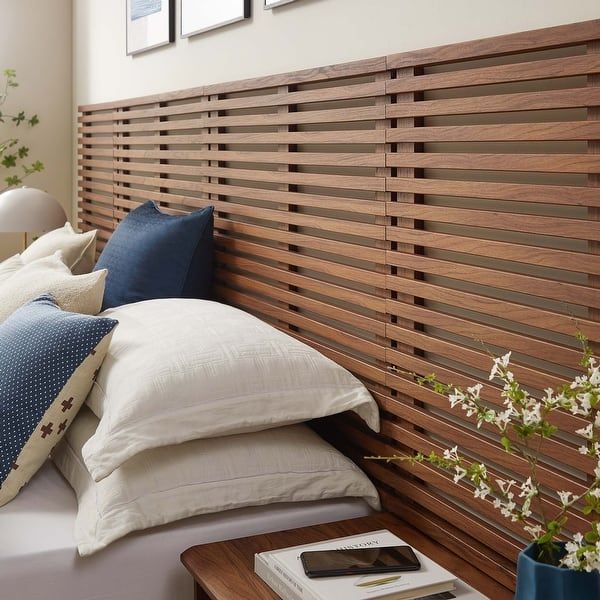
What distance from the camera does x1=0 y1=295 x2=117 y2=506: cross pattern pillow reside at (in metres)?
1.67

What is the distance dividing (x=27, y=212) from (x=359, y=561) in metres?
2.31

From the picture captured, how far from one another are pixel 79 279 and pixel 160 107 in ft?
3.05

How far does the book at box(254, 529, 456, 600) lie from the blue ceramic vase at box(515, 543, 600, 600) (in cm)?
26

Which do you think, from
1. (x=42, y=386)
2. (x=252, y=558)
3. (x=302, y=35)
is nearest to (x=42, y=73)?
(x=302, y=35)

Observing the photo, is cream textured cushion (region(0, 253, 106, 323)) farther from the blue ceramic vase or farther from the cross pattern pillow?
the blue ceramic vase

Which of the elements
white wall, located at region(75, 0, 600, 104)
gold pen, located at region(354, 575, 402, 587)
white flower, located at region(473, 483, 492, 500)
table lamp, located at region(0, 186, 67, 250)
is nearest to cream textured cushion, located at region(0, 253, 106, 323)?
white wall, located at region(75, 0, 600, 104)

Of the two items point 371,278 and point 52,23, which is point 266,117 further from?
point 52,23

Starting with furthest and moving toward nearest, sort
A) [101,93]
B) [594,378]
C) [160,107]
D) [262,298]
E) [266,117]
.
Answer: [101,93]
[160,107]
[262,298]
[266,117]
[594,378]

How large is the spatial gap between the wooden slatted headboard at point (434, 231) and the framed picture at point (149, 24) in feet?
2.27

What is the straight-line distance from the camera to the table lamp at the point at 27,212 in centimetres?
328

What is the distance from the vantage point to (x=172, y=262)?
2391 mm

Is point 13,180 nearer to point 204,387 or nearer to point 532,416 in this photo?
point 204,387

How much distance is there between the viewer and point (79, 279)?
2176 millimetres

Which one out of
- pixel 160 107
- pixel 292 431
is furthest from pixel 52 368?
pixel 160 107
